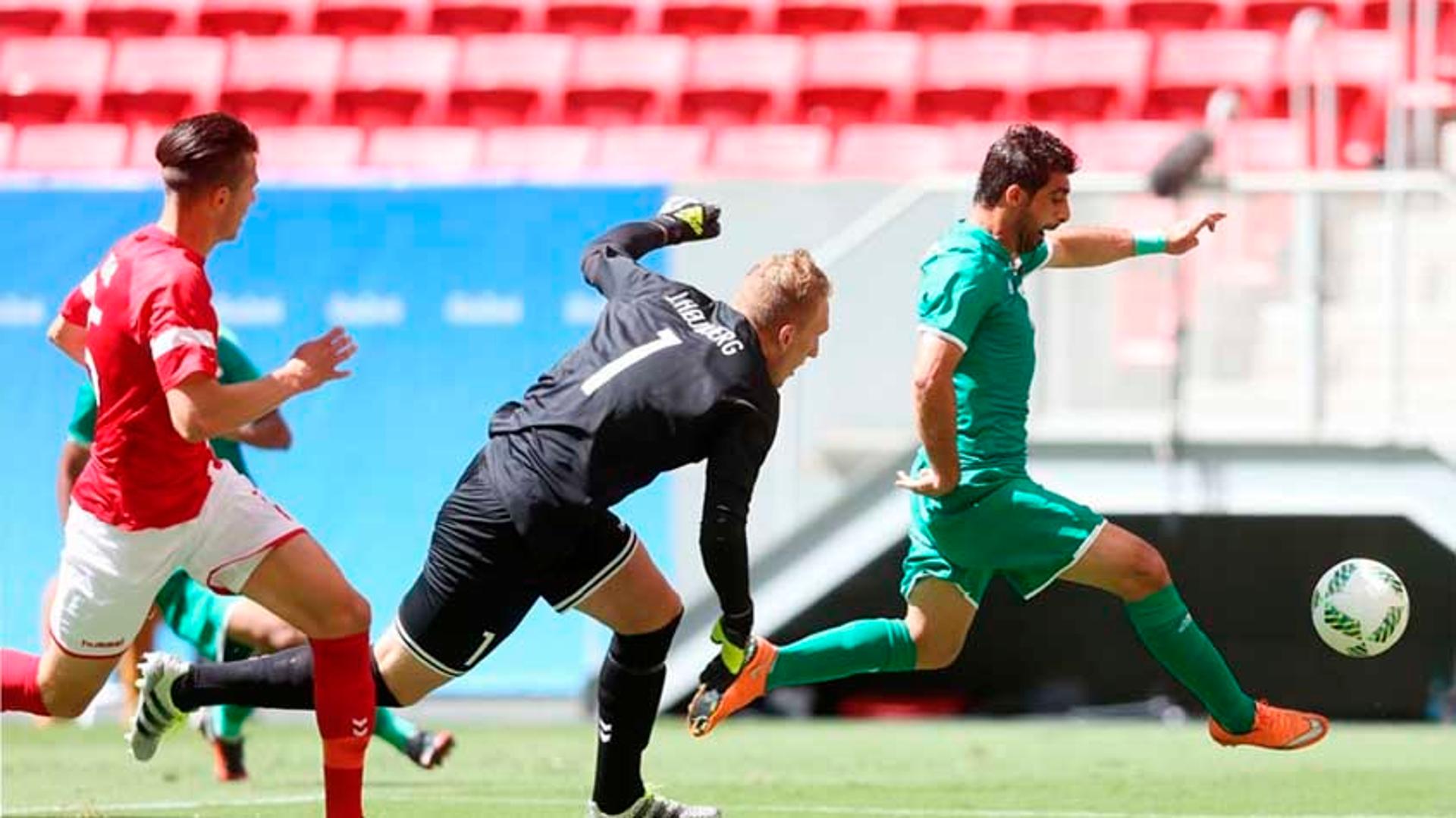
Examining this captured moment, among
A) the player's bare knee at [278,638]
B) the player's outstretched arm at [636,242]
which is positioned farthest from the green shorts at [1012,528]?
the player's bare knee at [278,638]

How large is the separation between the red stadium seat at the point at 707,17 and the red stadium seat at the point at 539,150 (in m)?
1.19

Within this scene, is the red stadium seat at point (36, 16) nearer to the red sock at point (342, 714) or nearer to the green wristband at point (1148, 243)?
the green wristband at point (1148, 243)

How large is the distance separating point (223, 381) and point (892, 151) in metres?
7.93

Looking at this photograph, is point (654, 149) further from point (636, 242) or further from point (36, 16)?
point (636, 242)

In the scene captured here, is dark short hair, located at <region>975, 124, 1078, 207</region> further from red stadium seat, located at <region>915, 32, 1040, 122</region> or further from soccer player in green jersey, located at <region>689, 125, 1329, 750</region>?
red stadium seat, located at <region>915, 32, 1040, 122</region>

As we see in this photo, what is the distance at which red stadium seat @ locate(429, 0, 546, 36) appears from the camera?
17969mm

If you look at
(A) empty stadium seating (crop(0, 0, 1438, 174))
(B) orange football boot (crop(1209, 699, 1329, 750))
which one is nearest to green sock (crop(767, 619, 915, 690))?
(B) orange football boot (crop(1209, 699, 1329, 750))

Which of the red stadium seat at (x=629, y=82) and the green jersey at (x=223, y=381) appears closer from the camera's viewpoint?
the green jersey at (x=223, y=381)

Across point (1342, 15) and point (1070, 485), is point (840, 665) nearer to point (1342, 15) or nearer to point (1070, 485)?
point (1070, 485)

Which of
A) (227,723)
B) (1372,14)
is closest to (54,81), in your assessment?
(1372,14)

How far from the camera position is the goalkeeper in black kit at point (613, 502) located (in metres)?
6.36

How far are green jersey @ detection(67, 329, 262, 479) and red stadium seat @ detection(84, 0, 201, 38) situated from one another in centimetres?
958

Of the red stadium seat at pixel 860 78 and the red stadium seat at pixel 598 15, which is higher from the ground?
the red stadium seat at pixel 598 15

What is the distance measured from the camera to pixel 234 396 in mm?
6016
